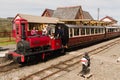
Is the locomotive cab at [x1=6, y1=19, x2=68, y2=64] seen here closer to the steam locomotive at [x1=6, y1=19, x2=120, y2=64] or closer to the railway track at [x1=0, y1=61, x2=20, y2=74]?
the steam locomotive at [x1=6, y1=19, x2=120, y2=64]

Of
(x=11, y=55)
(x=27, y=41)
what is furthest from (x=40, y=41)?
(x=11, y=55)

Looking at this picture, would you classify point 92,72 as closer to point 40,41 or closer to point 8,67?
point 40,41

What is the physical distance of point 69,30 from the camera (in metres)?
16.3

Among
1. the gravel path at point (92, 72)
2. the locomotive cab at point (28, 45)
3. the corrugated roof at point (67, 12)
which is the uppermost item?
the corrugated roof at point (67, 12)

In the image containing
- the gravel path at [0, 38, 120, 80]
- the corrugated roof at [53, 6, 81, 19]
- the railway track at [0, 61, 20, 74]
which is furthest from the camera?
the corrugated roof at [53, 6, 81, 19]

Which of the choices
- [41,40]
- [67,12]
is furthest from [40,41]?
[67,12]

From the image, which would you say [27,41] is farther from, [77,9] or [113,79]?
[77,9]

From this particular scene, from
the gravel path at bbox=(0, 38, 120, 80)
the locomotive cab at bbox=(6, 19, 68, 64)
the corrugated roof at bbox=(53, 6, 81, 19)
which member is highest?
the corrugated roof at bbox=(53, 6, 81, 19)

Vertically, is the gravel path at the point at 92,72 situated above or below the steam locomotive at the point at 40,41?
below

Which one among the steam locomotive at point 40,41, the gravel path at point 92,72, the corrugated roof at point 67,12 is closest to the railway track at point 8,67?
the steam locomotive at point 40,41

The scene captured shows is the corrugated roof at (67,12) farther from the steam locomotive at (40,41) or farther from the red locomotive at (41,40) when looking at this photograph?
the steam locomotive at (40,41)

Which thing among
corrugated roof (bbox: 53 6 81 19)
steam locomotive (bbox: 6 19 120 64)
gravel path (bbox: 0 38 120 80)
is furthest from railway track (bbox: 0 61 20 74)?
corrugated roof (bbox: 53 6 81 19)

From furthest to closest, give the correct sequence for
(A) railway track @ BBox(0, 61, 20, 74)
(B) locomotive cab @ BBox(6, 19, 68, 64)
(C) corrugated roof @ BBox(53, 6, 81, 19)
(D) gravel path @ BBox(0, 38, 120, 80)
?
(C) corrugated roof @ BBox(53, 6, 81, 19), (B) locomotive cab @ BBox(6, 19, 68, 64), (A) railway track @ BBox(0, 61, 20, 74), (D) gravel path @ BBox(0, 38, 120, 80)

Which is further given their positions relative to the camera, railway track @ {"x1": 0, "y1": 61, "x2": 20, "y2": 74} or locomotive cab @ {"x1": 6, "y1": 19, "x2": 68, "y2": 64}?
locomotive cab @ {"x1": 6, "y1": 19, "x2": 68, "y2": 64}
